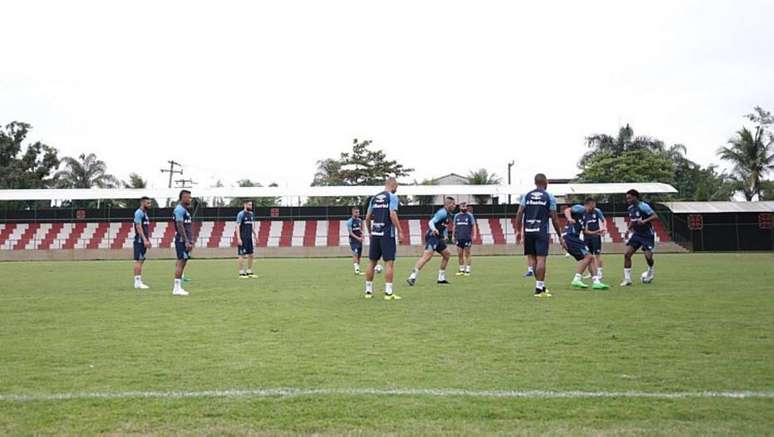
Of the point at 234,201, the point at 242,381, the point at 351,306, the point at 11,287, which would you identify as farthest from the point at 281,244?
the point at 242,381

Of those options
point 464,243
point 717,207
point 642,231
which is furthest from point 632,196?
point 717,207

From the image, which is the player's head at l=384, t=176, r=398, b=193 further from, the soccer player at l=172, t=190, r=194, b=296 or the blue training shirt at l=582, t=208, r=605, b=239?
the blue training shirt at l=582, t=208, r=605, b=239

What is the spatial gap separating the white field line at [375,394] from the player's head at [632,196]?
1023 centimetres

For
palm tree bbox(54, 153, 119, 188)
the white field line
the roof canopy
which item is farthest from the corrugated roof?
palm tree bbox(54, 153, 119, 188)

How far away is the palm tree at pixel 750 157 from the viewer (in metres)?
61.6

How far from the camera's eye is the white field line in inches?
192

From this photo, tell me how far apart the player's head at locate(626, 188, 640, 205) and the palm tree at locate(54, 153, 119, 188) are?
2651 inches

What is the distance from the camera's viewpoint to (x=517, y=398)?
15.8ft

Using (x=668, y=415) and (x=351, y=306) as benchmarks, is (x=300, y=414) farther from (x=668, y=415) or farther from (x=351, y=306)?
(x=351, y=306)

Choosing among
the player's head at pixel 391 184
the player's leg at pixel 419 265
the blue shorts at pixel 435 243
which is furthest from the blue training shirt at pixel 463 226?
the player's head at pixel 391 184

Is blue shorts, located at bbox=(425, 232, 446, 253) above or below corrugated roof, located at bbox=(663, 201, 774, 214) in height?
below

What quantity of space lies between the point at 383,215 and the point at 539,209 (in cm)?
286

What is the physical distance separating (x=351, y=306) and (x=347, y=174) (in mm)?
58825

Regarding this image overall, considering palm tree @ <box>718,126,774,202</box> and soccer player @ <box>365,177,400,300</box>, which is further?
palm tree @ <box>718,126,774,202</box>
